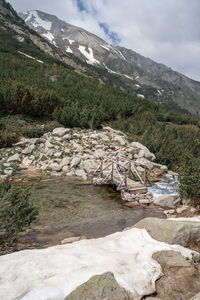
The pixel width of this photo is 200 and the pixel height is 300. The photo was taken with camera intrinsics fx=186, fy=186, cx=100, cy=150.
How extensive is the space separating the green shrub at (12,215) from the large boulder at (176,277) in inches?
102

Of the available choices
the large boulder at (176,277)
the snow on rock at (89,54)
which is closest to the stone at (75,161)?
the large boulder at (176,277)

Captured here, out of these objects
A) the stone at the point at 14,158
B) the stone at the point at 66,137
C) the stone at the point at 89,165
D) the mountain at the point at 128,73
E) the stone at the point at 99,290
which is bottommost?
the stone at the point at 14,158

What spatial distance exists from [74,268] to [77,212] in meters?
3.70

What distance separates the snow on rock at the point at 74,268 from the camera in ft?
7.59

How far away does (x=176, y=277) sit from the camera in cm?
292

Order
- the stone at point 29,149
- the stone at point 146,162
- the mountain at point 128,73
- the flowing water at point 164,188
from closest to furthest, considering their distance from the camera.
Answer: the flowing water at point 164,188 < the stone at point 146,162 < the stone at point 29,149 < the mountain at point 128,73

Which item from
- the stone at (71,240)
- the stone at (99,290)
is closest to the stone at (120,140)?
the stone at (71,240)

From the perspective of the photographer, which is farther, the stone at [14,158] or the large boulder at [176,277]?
the stone at [14,158]

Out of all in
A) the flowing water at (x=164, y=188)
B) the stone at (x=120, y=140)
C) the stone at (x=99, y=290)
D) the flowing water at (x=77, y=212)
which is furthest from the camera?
the stone at (x=120, y=140)

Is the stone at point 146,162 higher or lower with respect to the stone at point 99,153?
higher

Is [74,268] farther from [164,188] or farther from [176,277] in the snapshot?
[164,188]

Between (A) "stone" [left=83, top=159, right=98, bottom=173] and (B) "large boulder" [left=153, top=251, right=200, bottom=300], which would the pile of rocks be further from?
(B) "large boulder" [left=153, top=251, right=200, bottom=300]

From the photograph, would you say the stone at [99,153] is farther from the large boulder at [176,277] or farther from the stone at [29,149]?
the large boulder at [176,277]

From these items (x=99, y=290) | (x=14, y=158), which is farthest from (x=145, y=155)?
(x=99, y=290)
